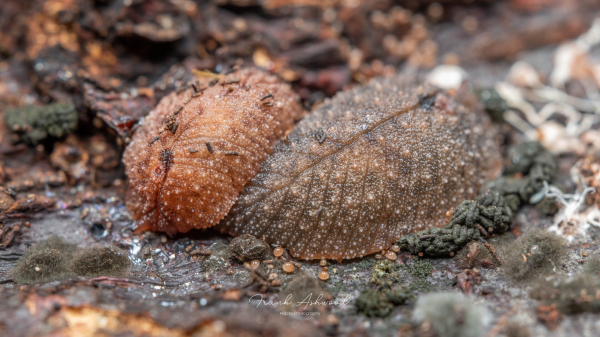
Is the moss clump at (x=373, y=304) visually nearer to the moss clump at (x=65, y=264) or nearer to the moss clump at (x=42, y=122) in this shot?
the moss clump at (x=65, y=264)

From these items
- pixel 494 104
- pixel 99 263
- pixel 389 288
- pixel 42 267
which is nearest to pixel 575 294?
pixel 389 288

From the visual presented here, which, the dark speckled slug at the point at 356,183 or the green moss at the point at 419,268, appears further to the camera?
the dark speckled slug at the point at 356,183

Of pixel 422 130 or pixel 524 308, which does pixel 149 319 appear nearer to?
pixel 524 308

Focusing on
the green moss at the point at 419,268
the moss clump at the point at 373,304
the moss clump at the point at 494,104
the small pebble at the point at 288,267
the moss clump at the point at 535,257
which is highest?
the moss clump at the point at 494,104

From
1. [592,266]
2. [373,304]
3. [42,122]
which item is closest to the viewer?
[373,304]

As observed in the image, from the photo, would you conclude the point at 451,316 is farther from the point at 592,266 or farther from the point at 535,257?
the point at 592,266

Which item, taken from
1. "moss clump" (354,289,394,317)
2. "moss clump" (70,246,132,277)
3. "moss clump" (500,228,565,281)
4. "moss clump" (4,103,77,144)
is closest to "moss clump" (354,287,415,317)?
"moss clump" (354,289,394,317)

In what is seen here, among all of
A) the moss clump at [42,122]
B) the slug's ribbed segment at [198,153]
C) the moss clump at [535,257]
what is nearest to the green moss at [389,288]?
the moss clump at [535,257]
